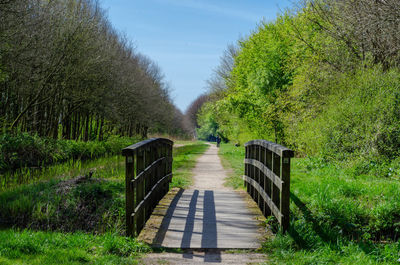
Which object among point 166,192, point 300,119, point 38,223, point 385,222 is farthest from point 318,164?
point 38,223

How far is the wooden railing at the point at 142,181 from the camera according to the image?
17.6ft

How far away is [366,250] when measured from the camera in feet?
16.6

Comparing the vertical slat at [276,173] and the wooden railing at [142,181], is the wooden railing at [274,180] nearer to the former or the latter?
the vertical slat at [276,173]

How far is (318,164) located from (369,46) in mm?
5283

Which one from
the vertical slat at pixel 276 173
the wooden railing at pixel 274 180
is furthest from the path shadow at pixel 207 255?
the vertical slat at pixel 276 173

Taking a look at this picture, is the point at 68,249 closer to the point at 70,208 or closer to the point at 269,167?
the point at 70,208

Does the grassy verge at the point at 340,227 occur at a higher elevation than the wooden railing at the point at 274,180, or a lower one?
lower

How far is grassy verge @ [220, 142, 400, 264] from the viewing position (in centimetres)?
493

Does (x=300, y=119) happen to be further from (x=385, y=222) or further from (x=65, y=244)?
(x=65, y=244)

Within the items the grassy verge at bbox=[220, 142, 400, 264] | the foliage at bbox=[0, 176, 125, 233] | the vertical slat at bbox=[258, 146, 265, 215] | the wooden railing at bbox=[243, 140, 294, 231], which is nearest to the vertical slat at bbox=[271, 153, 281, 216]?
the wooden railing at bbox=[243, 140, 294, 231]

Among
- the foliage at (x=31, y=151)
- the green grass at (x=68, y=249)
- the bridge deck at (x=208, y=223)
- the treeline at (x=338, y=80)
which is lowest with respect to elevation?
the green grass at (x=68, y=249)

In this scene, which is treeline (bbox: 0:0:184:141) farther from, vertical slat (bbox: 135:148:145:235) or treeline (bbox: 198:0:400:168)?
treeline (bbox: 198:0:400:168)

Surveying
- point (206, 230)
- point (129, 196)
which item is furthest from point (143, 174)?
point (206, 230)

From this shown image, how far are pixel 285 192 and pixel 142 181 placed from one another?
7.16 ft
